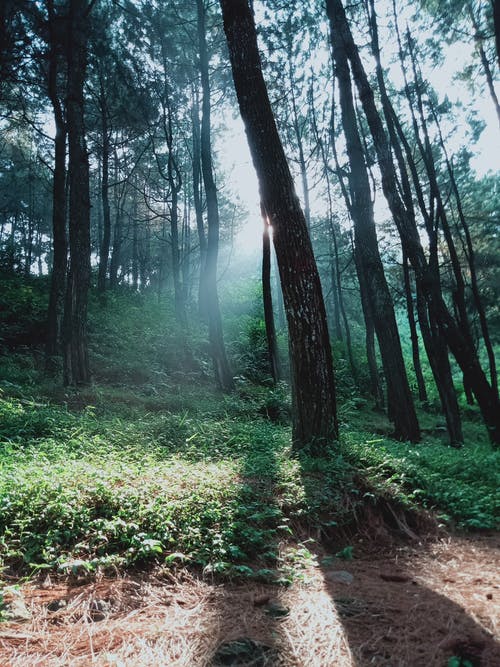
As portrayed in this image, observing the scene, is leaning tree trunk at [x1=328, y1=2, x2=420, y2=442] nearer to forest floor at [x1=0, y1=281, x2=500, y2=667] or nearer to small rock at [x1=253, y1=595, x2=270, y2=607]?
forest floor at [x1=0, y1=281, x2=500, y2=667]

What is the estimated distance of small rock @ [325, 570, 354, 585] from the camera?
2.71 meters

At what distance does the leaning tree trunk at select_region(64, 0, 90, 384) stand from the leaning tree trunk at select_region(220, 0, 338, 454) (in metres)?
5.57

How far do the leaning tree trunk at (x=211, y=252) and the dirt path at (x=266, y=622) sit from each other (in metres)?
9.03

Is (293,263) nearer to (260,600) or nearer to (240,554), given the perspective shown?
(240,554)

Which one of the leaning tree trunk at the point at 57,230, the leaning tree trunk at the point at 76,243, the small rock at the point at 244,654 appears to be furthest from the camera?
the leaning tree trunk at the point at 57,230

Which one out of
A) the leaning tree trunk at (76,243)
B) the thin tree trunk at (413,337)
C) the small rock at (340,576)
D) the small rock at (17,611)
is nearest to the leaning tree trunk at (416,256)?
the thin tree trunk at (413,337)

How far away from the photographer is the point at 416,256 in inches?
356

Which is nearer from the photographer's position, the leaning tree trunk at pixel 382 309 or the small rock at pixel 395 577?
the small rock at pixel 395 577

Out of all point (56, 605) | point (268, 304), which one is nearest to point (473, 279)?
point (268, 304)

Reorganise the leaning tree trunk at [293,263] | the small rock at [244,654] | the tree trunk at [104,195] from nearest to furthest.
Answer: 1. the small rock at [244,654]
2. the leaning tree trunk at [293,263]
3. the tree trunk at [104,195]

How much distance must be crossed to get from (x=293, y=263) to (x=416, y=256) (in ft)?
16.6

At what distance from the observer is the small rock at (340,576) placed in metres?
2.71

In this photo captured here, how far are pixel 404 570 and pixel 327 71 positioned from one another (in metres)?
16.8

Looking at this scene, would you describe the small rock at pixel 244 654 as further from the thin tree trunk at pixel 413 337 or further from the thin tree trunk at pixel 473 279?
the thin tree trunk at pixel 473 279
